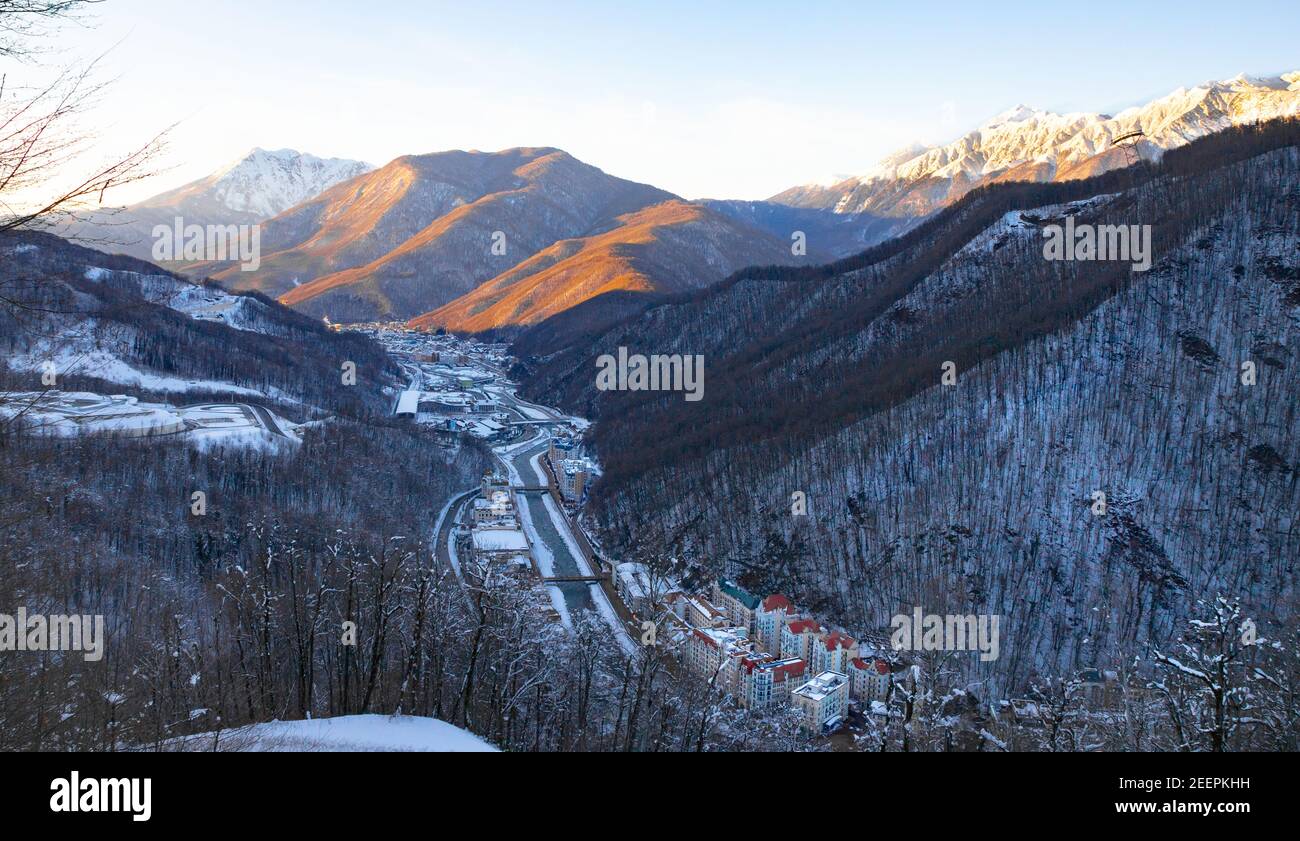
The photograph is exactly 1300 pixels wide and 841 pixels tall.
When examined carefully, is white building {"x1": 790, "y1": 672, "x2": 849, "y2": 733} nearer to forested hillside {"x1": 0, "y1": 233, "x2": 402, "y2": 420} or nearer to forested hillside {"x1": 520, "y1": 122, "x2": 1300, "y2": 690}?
forested hillside {"x1": 520, "y1": 122, "x2": 1300, "y2": 690}

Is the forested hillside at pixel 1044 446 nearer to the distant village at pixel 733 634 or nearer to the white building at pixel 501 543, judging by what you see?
the distant village at pixel 733 634

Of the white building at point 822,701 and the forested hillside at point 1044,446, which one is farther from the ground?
the forested hillside at point 1044,446

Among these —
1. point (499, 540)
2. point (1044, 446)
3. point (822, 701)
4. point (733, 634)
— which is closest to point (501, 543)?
point (499, 540)

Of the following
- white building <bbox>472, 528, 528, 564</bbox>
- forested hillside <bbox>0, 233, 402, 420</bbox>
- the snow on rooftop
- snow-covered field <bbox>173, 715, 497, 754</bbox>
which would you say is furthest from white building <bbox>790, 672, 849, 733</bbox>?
forested hillside <bbox>0, 233, 402, 420</bbox>

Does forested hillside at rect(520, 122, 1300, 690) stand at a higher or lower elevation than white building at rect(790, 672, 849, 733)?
higher

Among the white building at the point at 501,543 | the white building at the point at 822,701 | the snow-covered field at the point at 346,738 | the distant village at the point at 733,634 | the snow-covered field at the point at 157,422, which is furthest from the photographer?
the white building at the point at 501,543

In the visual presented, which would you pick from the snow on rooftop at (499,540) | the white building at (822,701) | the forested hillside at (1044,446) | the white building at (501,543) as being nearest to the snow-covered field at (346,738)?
the white building at (822,701)

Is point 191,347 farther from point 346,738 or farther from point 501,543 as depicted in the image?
point 346,738

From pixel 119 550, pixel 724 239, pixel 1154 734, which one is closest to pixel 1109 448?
pixel 1154 734
